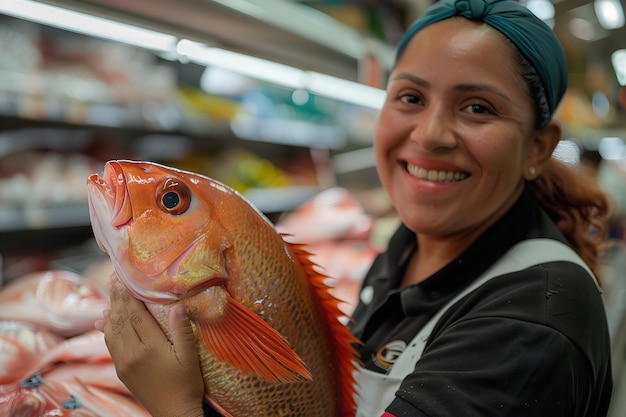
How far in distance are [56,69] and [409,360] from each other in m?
2.34

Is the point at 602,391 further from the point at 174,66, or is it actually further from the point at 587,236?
the point at 174,66

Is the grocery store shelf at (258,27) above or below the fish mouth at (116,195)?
above

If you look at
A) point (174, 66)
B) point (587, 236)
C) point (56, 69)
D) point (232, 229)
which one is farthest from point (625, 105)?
point (232, 229)

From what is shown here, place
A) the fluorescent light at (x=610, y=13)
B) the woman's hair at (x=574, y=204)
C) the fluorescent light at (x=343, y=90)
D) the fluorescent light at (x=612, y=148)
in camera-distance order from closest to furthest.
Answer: the woman's hair at (x=574, y=204)
the fluorescent light at (x=343, y=90)
the fluorescent light at (x=610, y=13)
the fluorescent light at (x=612, y=148)

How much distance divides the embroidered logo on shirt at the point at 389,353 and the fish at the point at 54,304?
63 centimetres

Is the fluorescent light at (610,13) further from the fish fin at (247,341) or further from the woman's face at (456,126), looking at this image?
the fish fin at (247,341)

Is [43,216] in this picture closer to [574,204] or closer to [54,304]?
[54,304]

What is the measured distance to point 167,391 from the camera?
2.76ft

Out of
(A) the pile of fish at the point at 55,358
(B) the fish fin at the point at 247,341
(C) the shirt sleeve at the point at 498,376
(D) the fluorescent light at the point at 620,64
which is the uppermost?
(D) the fluorescent light at the point at 620,64

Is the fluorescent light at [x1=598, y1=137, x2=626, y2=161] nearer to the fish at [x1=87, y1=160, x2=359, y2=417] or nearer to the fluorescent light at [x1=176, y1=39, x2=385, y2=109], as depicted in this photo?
the fluorescent light at [x1=176, y1=39, x2=385, y2=109]

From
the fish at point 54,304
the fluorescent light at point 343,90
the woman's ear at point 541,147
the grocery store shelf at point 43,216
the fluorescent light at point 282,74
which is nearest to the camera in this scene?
the fish at point 54,304

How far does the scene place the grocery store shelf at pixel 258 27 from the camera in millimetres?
1354

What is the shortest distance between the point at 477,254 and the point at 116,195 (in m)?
0.85

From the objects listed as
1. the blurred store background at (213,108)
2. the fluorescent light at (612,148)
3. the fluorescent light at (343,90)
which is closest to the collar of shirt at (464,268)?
the blurred store background at (213,108)
